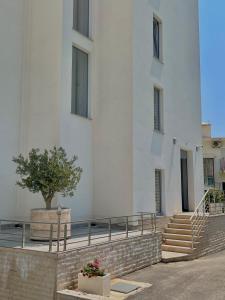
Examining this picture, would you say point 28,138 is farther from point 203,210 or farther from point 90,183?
point 203,210

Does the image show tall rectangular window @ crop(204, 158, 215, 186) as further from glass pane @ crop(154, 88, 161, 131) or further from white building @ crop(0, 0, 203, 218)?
glass pane @ crop(154, 88, 161, 131)

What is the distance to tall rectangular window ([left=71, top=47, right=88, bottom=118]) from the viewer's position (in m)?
14.2

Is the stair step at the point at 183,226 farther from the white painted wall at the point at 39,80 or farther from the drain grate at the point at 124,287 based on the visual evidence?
the drain grate at the point at 124,287

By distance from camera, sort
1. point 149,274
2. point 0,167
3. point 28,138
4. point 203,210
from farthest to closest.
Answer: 1. point 203,210
2. point 28,138
3. point 0,167
4. point 149,274

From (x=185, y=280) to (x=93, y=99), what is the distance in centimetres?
781

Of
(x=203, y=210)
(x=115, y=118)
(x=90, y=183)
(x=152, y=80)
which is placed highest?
(x=152, y=80)

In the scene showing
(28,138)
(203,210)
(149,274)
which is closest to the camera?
(149,274)

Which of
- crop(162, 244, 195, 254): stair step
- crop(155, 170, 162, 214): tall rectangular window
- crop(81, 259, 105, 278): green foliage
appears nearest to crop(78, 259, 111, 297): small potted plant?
crop(81, 259, 105, 278): green foliage

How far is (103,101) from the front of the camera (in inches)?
588

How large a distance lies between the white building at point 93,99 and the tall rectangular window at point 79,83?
0.13 ft

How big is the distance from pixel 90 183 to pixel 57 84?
4.04m

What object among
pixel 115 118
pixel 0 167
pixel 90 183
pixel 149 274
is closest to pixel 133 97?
pixel 115 118

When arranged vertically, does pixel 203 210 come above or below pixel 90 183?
below

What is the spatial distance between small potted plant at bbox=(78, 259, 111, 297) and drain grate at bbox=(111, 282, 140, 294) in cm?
51
